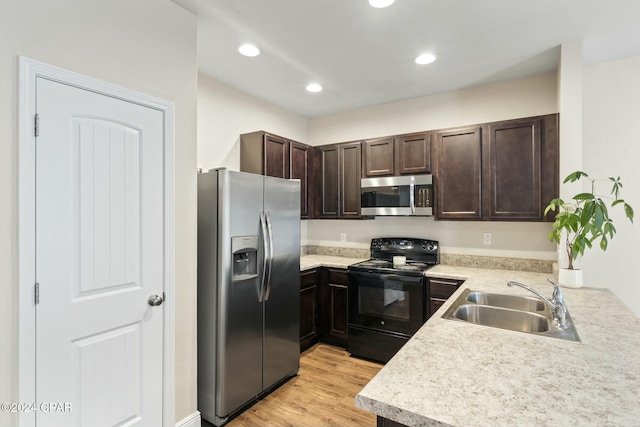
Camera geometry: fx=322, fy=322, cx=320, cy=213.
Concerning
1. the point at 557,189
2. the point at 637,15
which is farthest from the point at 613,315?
the point at 637,15

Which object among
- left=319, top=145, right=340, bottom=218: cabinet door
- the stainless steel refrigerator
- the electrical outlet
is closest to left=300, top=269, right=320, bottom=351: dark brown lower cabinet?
the stainless steel refrigerator

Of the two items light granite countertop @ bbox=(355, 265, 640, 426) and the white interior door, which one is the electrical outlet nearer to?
light granite countertop @ bbox=(355, 265, 640, 426)

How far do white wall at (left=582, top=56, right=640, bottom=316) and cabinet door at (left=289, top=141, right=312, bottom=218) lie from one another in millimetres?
2748

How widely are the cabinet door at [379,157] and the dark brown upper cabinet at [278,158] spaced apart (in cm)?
71

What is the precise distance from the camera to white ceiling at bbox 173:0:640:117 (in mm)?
2033

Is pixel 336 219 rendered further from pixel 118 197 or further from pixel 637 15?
pixel 637 15

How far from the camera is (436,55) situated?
8.75 ft

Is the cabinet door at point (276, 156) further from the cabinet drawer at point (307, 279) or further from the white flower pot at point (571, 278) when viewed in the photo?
the white flower pot at point (571, 278)

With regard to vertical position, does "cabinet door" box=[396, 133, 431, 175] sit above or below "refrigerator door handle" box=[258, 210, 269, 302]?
above

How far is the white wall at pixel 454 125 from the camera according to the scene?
10.2 feet

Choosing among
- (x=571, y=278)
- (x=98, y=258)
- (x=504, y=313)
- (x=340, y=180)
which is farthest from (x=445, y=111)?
(x=98, y=258)

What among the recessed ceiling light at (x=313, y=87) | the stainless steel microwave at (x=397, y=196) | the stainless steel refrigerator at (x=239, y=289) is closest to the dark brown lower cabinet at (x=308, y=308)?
the stainless steel refrigerator at (x=239, y=289)

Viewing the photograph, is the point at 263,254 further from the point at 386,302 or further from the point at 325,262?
the point at 386,302

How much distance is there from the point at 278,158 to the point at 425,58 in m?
1.70
